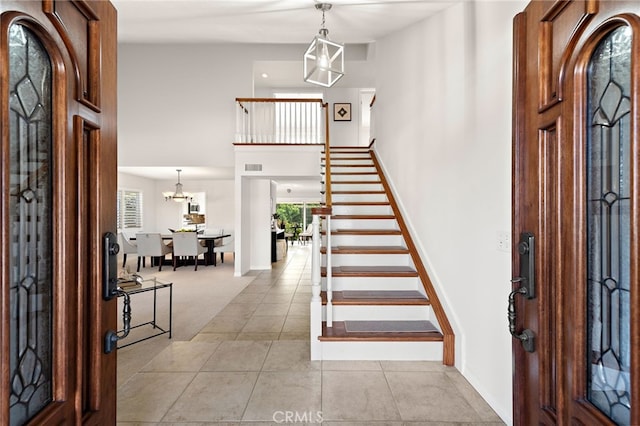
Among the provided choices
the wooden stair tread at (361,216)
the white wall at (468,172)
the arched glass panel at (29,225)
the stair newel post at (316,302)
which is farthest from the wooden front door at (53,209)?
the wooden stair tread at (361,216)

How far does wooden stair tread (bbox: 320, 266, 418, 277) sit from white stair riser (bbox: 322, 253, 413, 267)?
0.19 feet

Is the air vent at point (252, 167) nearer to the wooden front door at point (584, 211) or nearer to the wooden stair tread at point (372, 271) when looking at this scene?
the wooden stair tread at point (372, 271)

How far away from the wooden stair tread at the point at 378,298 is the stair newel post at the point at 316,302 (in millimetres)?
Result: 210

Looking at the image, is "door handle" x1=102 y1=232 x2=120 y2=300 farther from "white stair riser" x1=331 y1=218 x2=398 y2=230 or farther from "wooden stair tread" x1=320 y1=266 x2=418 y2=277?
"white stair riser" x1=331 y1=218 x2=398 y2=230

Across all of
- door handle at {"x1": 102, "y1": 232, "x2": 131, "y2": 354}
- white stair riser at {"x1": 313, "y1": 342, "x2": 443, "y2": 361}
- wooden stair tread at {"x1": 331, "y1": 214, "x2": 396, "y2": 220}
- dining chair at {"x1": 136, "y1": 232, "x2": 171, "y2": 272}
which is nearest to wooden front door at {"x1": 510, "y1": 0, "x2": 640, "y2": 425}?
door handle at {"x1": 102, "y1": 232, "x2": 131, "y2": 354}

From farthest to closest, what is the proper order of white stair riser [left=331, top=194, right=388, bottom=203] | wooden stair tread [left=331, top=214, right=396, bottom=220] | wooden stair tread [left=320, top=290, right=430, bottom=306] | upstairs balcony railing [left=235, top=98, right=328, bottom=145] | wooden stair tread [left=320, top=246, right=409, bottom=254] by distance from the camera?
upstairs balcony railing [left=235, top=98, right=328, bottom=145]
white stair riser [left=331, top=194, right=388, bottom=203]
wooden stair tread [left=331, top=214, right=396, bottom=220]
wooden stair tread [left=320, top=246, right=409, bottom=254]
wooden stair tread [left=320, top=290, right=430, bottom=306]

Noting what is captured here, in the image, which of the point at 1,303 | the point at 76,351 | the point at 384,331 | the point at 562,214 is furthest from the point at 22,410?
the point at 384,331

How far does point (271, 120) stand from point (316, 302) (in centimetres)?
486

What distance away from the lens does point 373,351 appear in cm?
252

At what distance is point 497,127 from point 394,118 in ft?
8.66

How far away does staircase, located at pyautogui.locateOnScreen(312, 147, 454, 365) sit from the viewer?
2518 millimetres

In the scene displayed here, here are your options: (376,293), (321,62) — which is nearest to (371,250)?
(376,293)

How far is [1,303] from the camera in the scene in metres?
0.68

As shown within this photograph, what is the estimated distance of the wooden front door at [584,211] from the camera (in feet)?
2.58
